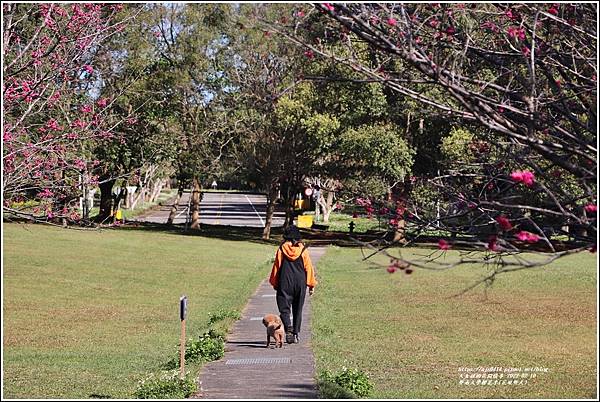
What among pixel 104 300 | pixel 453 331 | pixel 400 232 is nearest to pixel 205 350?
pixel 400 232

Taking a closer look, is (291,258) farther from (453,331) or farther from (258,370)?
(453,331)

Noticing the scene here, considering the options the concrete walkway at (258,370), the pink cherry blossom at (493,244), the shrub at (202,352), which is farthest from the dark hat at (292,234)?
the pink cherry blossom at (493,244)

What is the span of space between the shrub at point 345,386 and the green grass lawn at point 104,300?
1994 mm

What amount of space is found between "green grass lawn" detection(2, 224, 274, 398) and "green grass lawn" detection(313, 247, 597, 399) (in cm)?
237

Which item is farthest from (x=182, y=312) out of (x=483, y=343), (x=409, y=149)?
(x=409, y=149)

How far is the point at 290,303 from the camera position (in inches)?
570

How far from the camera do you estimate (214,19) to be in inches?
1764

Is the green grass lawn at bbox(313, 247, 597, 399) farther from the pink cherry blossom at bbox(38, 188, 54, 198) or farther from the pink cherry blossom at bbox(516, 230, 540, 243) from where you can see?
the pink cherry blossom at bbox(38, 188, 54, 198)

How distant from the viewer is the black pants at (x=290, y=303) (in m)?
14.4

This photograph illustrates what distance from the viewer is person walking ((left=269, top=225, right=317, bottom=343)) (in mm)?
14344

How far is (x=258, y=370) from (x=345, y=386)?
1.91m

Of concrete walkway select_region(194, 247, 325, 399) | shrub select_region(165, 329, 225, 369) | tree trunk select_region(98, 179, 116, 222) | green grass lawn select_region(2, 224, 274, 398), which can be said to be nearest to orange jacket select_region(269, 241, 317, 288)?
concrete walkway select_region(194, 247, 325, 399)

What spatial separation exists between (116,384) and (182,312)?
173 cm

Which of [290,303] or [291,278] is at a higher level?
[291,278]
